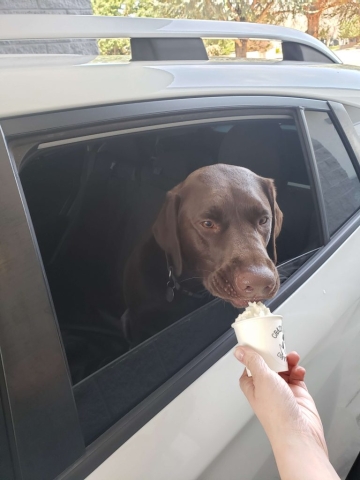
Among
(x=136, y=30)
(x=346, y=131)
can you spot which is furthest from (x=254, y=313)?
(x=346, y=131)

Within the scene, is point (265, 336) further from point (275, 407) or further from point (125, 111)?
point (125, 111)

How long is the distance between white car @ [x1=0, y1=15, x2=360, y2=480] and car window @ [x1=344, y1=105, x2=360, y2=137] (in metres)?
0.01

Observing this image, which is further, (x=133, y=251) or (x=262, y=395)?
(x=133, y=251)

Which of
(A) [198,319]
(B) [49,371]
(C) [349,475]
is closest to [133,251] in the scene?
(A) [198,319]

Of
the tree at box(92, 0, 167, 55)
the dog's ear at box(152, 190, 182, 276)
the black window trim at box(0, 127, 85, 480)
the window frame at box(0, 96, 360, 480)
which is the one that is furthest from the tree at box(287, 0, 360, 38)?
the black window trim at box(0, 127, 85, 480)

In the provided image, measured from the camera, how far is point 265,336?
99 centimetres

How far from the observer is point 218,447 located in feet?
3.50

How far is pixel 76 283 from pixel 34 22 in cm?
78

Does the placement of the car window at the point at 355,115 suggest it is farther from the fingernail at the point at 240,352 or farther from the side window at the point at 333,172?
the fingernail at the point at 240,352

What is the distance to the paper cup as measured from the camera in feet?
3.22

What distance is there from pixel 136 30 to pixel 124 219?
61 cm

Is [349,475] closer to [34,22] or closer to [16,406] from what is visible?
[16,406]

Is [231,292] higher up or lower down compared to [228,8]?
lower down

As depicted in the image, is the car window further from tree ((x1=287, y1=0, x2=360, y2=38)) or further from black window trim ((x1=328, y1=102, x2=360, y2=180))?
tree ((x1=287, y1=0, x2=360, y2=38))
